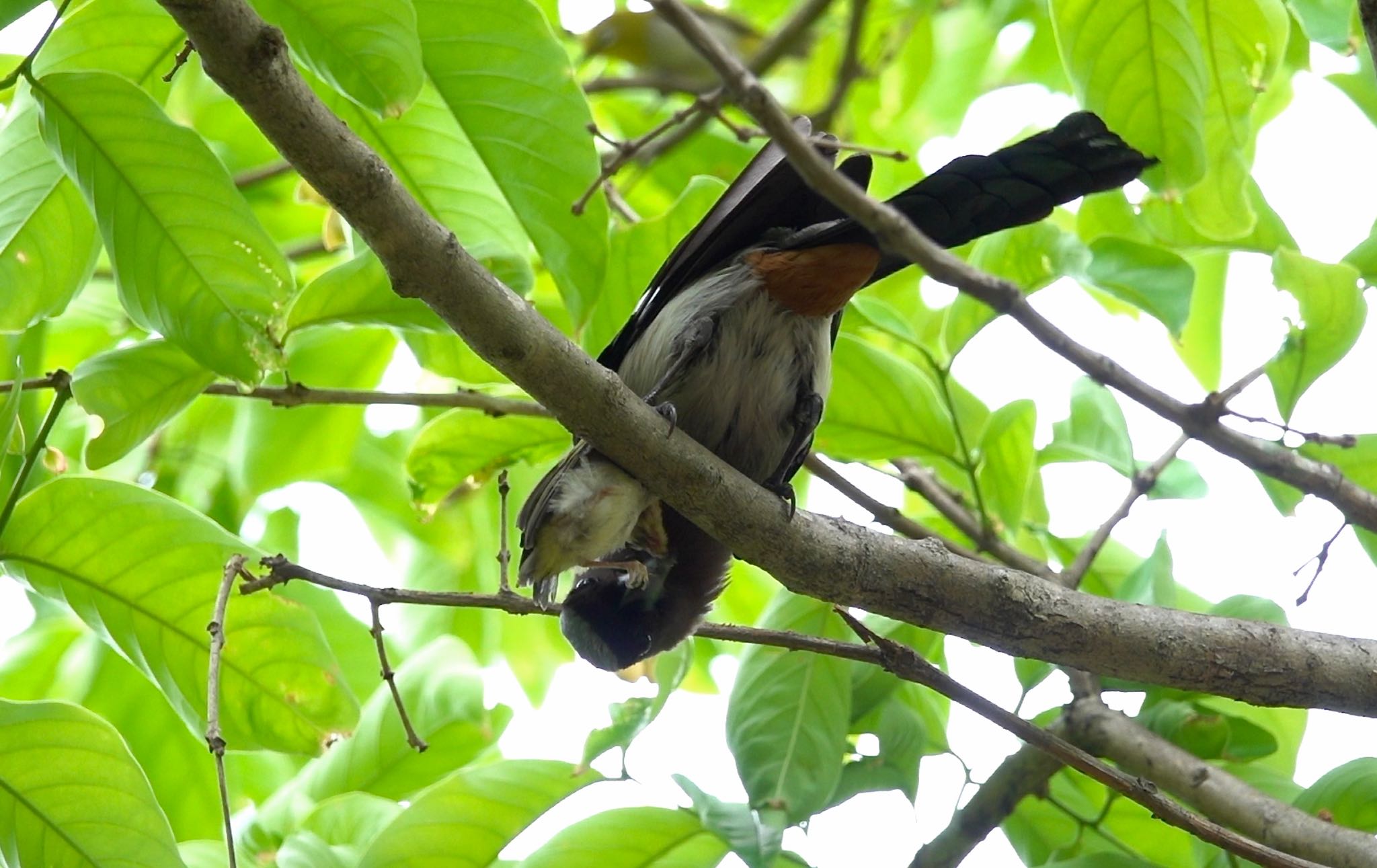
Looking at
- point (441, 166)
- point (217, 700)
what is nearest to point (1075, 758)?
point (217, 700)

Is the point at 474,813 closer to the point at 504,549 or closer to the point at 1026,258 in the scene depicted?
the point at 504,549

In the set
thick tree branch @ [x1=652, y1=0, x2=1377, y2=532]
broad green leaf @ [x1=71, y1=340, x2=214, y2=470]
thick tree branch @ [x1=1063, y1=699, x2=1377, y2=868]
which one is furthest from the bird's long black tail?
broad green leaf @ [x1=71, y1=340, x2=214, y2=470]

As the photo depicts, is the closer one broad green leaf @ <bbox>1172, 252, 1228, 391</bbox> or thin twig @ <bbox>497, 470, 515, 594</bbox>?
thin twig @ <bbox>497, 470, 515, 594</bbox>

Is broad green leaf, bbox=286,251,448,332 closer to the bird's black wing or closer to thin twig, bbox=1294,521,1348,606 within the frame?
the bird's black wing

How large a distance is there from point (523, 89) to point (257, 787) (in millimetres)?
2286

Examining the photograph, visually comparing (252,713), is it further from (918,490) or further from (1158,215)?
(1158,215)

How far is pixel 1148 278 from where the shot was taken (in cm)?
272

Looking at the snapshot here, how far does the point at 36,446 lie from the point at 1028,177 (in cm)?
172

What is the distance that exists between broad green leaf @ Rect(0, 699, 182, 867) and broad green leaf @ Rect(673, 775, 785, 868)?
867 mm

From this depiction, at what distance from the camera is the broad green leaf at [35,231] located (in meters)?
2.21

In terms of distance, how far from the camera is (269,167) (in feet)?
12.6

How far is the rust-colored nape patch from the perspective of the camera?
2.60m

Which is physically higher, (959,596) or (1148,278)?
(1148,278)

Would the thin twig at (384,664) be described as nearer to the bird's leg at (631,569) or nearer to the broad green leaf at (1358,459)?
the bird's leg at (631,569)
